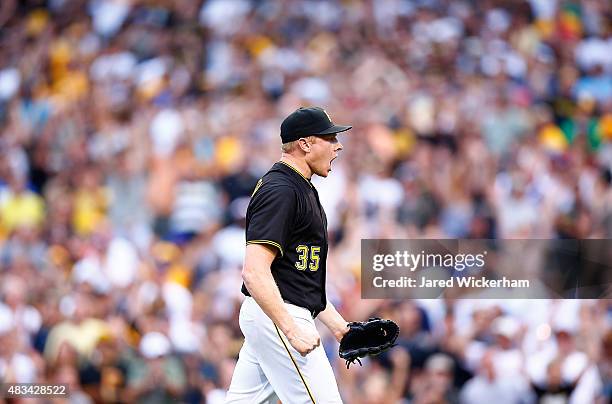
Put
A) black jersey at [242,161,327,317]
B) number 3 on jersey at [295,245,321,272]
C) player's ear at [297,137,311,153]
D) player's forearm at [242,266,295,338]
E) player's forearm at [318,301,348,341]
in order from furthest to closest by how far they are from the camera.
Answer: player's forearm at [318,301,348,341]
player's ear at [297,137,311,153]
number 3 on jersey at [295,245,321,272]
black jersey at [242,161,327,317]
player's forearm at [242,266,295,338]

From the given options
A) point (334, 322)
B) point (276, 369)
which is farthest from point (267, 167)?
point (276, 369)

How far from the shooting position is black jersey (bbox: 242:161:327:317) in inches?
143

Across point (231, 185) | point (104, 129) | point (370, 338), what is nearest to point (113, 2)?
point (104, 129)

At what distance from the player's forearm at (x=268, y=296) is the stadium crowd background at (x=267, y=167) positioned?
3748 mm

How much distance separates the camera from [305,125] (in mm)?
3902

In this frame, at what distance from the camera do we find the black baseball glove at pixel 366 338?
397cm

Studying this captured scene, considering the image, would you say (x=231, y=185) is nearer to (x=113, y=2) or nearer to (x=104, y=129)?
(x=104, y=129)

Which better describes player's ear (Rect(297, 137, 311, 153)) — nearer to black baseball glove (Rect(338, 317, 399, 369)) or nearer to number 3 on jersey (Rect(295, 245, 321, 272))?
number 3 on jersey (Rect(295, 245, 321, 272))

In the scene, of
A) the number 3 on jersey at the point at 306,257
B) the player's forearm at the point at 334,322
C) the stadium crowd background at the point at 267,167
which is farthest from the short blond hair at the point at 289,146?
the stadium crowd background at the point at 267,167

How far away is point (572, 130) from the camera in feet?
27.4

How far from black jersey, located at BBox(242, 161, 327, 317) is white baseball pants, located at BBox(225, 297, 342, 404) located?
101mm

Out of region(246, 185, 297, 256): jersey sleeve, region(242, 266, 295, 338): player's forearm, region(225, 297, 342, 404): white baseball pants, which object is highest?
region(246, 185, 297, 256): jersey sleeve

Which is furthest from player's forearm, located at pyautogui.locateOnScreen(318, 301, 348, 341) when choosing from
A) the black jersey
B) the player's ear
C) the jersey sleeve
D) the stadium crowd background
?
the stadium crowd background

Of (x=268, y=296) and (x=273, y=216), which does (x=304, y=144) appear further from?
(x=268, y=296)
